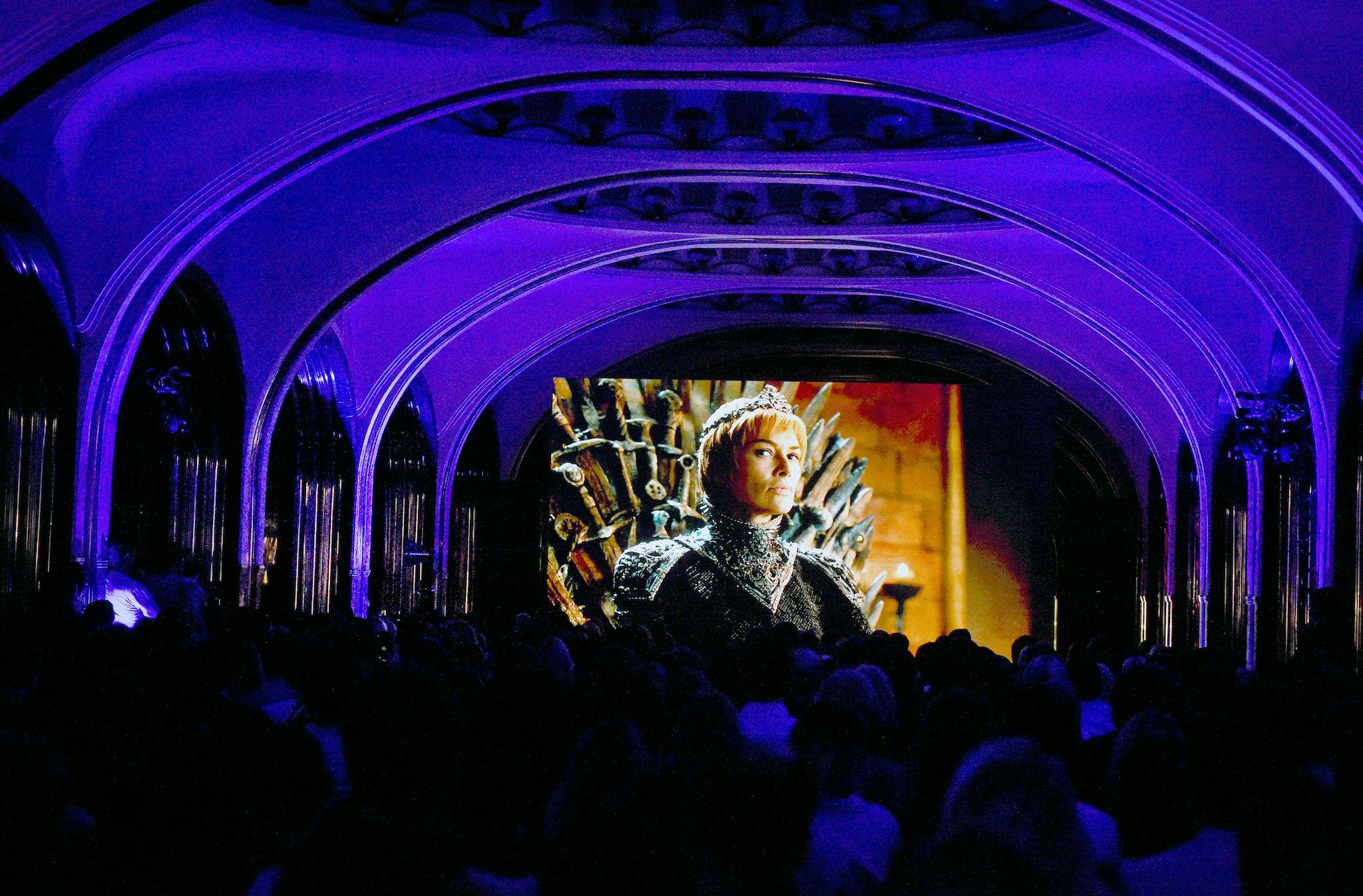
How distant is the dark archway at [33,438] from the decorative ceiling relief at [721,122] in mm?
4335

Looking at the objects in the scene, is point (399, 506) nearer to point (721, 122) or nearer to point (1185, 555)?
point (721, 122)

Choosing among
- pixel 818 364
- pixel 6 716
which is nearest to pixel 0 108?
pixel 6 716

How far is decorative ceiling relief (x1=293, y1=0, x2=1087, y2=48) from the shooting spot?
1106 cm

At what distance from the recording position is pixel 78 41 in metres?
8.62

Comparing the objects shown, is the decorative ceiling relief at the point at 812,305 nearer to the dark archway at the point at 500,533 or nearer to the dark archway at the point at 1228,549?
the dark archway at the point at 500,533

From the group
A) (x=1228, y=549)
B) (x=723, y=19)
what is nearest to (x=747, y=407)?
(x=1228, y=549)

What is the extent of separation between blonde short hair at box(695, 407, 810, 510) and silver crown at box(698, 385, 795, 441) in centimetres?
3

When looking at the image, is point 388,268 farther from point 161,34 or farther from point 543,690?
point 543,690

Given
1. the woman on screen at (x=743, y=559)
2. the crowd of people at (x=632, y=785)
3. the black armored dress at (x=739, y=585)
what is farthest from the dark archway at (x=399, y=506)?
the crowd of people at (x=632, y=785)

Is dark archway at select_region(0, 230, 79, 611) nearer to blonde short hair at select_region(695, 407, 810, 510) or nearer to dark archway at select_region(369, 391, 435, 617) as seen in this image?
blonde short hair at select_region(695, 407, 810, 510)

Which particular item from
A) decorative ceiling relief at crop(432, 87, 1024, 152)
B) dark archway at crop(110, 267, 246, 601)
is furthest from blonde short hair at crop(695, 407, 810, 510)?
dark archway at crop(110, 267, 246, 601)

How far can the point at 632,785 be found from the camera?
11.9 feet

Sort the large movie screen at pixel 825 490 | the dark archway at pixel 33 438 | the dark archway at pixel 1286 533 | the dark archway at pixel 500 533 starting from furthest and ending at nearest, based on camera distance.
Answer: the dark archway at pixel 500 533
the large movie screen at pixel 825 490
the dark archway at pixel 1286 533
the dark archway at pixel 33 438

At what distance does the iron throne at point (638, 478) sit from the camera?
19.4m
